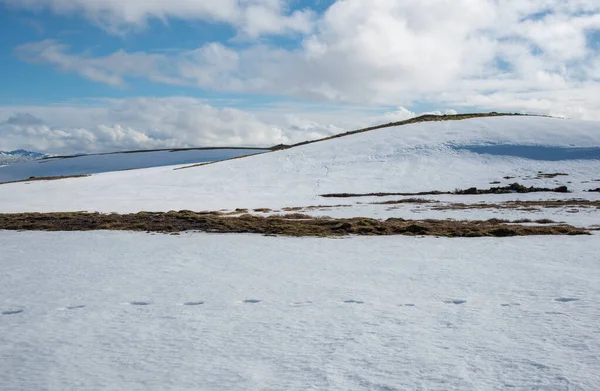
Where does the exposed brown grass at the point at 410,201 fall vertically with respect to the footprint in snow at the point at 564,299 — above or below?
above

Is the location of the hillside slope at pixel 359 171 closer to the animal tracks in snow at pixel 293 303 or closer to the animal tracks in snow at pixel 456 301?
the animal tracks in snow at pixel 293 303

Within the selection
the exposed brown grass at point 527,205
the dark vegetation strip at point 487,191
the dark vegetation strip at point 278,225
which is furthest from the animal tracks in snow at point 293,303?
the dark vegetation strip at point 487,191

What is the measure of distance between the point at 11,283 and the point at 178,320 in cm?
579

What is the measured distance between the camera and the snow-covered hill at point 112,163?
81.6m

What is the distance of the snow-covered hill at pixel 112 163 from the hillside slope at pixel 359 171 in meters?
29.6

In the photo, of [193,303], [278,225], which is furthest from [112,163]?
[193,303]

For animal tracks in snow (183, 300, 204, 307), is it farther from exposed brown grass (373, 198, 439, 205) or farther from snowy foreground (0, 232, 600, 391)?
exposed brown grass (373, 198, 439, 205)

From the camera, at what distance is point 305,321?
7.97m

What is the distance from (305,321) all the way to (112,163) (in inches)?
3515

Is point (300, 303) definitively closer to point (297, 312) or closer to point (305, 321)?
point (297, 312)

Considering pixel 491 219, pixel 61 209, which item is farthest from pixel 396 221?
pixel 61 209

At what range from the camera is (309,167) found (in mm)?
51469

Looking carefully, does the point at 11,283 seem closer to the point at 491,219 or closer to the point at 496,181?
the point at 491,219

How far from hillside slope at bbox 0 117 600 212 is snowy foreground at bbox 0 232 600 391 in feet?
67.7
